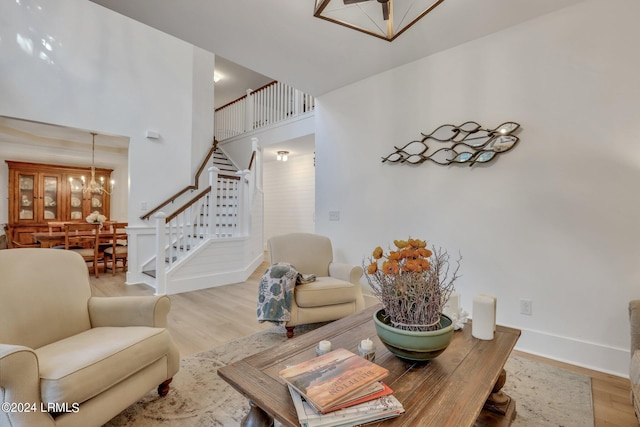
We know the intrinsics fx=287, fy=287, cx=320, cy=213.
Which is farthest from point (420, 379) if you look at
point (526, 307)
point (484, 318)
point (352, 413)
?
point (526, 307)

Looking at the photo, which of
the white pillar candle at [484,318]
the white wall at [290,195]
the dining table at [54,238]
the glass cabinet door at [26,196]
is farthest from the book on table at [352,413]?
the glass cabinet door at [26,196]

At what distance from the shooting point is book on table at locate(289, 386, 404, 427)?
86 centimetres

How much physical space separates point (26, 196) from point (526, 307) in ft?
31.0

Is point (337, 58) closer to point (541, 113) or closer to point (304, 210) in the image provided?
point (541, 113)

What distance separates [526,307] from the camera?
2338 mm

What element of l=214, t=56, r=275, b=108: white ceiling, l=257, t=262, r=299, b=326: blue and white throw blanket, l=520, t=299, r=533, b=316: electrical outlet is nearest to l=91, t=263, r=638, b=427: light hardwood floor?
l=520, t=299, r=533, b=316: electrical outlet

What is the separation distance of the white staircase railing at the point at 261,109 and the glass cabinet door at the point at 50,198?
13.2 feet

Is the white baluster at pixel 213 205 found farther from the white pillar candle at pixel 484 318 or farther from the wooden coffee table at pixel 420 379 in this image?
the white pillar candle at pixel 484 318

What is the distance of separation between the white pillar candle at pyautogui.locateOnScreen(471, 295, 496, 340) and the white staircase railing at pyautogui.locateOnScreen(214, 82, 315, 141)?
457 centimetres

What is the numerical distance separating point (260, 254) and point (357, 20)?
4482 millimetres

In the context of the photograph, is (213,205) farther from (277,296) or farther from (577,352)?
(577,352)

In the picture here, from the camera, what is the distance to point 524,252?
2.34 metres

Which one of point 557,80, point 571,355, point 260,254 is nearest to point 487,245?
point 571,355

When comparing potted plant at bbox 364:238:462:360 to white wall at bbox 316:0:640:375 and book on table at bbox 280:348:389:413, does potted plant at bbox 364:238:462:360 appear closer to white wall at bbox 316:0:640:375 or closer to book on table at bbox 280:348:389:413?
book on table at bbox 280:348:389:413
